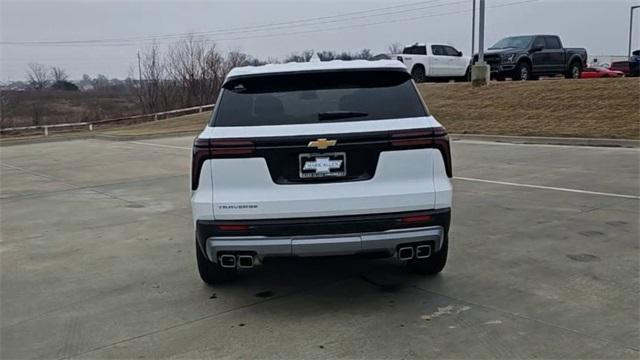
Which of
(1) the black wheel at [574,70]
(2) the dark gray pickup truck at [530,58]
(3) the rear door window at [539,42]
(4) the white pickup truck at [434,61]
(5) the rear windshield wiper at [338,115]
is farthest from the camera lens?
(4) the white pickup truck at [434,61]

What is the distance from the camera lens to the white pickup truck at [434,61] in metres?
25.3

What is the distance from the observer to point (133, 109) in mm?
58188

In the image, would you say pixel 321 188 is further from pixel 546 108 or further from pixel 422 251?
pixel 546 108

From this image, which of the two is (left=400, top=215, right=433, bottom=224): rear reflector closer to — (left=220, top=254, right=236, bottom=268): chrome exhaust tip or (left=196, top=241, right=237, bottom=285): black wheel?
(left=220, top=254, right=236, bottom=268): chrome exhaust tip

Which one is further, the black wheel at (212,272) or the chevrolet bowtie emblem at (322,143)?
the black wheel at (212,272)

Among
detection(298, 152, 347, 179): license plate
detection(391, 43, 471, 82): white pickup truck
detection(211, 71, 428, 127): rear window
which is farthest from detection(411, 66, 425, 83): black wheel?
detection(298, 152, 347, 179): license plate

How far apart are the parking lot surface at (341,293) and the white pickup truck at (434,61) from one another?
1780 cm

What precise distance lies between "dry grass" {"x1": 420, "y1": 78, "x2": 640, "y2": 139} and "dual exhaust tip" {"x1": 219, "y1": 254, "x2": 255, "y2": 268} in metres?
13.0

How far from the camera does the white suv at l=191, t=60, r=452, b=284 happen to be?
3.85m

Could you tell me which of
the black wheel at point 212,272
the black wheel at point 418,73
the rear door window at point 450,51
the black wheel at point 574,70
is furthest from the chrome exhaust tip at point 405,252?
the rear door window at point 450,51

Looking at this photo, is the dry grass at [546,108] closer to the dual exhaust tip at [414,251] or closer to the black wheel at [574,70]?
the black wheel at [574,70]

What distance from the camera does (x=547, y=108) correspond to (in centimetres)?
1853

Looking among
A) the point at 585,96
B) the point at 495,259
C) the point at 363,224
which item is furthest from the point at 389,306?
the point at 585,96

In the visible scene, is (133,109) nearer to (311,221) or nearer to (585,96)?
(585,96)
